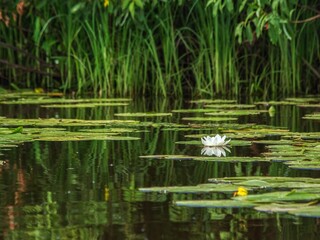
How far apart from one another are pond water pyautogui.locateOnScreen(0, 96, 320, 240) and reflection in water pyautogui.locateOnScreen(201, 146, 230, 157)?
1.2 inches

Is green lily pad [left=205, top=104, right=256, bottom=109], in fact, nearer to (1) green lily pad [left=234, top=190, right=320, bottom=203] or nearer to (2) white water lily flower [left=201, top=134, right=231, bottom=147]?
(2) white water lily flower [left=201, top=134, right=231, bottom=147]

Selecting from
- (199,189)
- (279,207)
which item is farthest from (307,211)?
(199,189)

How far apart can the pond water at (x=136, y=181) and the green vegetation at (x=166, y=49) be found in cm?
217

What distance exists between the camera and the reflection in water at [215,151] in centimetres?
441

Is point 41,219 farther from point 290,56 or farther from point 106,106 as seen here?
point 290,56

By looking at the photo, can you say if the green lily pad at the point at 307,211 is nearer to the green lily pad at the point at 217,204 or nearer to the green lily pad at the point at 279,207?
the green lily pad at the point at 279,207

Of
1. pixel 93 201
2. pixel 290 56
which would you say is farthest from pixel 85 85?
Result: pixel 93 201

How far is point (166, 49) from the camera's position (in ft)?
28.2

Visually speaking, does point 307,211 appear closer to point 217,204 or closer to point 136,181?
point 217,204

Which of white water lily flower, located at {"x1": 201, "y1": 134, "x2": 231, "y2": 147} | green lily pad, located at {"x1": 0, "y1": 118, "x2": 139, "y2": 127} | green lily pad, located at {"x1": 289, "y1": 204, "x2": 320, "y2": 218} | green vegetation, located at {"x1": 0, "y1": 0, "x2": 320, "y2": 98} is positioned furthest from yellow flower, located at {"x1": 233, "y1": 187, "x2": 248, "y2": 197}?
green vegetation, located at {"x1": 0, "y1": 0, "x2": 320, "y2": 98}

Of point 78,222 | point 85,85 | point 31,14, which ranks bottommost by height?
point 78,222

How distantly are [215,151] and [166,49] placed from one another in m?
4.15

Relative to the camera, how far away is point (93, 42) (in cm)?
861

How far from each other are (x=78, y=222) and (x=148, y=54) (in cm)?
586
